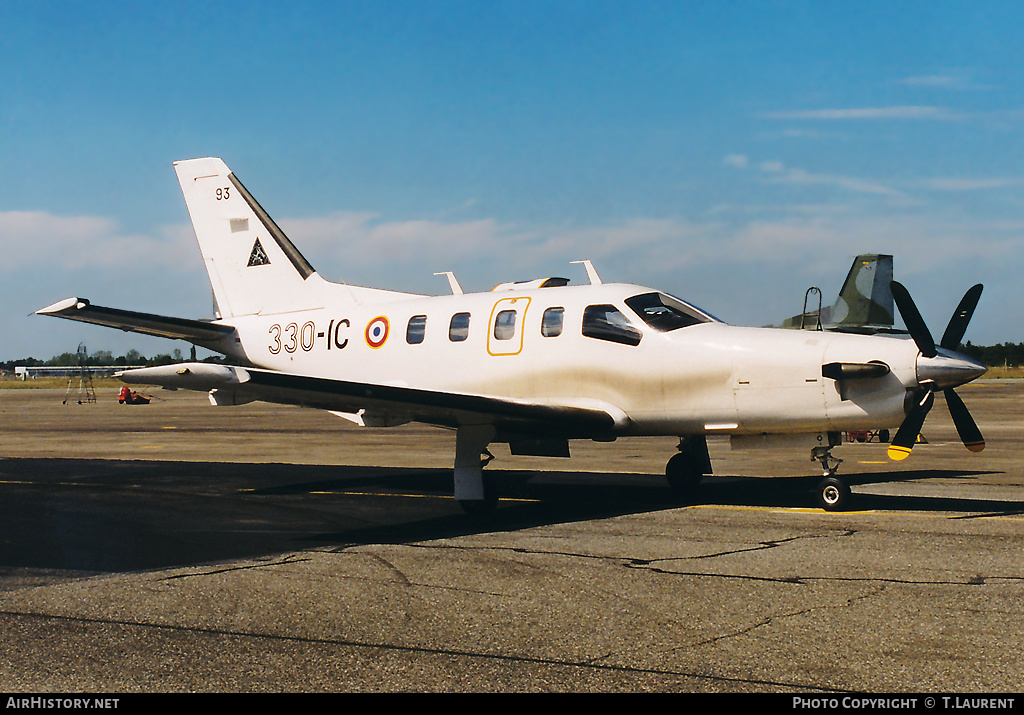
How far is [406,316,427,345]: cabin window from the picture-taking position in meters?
14.4

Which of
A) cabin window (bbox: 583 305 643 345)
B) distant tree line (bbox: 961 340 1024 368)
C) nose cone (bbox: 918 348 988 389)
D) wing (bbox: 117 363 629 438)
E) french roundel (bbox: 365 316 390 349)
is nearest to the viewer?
wing (bbox: 117 363 629 438)

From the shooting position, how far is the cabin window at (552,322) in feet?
42.7

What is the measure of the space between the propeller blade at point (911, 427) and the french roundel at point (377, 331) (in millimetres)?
7851

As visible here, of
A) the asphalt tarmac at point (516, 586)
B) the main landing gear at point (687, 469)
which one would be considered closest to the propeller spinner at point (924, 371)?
the asphalt tarmac at point (516, 586)

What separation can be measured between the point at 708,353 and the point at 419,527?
4423mm

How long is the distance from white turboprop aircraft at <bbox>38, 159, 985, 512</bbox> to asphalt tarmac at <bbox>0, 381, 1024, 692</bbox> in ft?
3.62

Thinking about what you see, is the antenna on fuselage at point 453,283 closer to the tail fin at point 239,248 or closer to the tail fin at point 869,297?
the tail fin at point 239,248

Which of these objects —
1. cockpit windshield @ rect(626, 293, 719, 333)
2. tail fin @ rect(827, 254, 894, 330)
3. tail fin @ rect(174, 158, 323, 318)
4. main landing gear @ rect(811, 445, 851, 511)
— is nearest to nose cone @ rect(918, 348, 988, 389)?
main landing gear @ rect(811, 445, 851, 511)

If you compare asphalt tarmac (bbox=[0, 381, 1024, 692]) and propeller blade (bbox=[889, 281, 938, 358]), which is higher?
propeller blade (bbox=[889, 281, 938, 358])

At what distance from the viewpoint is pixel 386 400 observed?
37.0 feet

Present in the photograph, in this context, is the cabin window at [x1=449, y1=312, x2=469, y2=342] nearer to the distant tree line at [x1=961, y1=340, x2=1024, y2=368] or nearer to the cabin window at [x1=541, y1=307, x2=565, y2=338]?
the cabin window at [x1=541, y1=307, x2=565, y2=338]

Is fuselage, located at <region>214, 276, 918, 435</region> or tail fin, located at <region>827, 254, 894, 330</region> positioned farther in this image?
tail fin, located at <region>827, 254, 894, 330</region>

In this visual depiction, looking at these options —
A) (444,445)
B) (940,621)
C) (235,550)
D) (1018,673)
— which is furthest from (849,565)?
(444,445)
